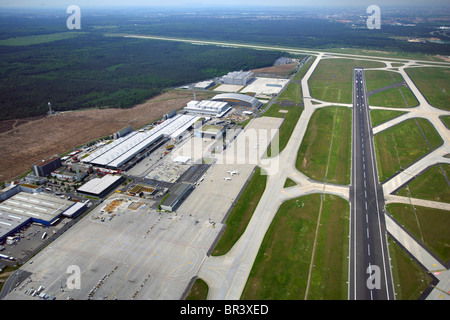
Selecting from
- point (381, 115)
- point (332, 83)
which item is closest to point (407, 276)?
point (381, 115)

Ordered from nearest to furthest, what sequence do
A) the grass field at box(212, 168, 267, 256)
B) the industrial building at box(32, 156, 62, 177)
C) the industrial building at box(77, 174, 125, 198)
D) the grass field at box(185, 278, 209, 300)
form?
the grass field at box(185, 278, 209, 300) → the grass field at box(212, 168, 267, 256) → the industrial building at box(77, 174, 125, 198) → the industrial building at box(32, 156, 62, 177)

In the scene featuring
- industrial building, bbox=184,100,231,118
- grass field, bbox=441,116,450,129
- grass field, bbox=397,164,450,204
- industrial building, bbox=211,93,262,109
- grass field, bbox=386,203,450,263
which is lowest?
grass field, bbox=386,203,450,263

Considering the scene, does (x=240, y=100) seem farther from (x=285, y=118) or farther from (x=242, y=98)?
(x=285, y=118)

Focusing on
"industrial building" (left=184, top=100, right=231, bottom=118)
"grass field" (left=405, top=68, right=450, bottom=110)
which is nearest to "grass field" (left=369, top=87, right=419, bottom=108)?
"grass field" (left=405, top=68, right=450, bottom=110)

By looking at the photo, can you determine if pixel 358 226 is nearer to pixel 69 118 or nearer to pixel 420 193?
pixel 420 193

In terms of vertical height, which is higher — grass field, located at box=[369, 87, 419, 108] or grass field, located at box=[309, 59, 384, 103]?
grass field, located at box=[309, 59, 384, 103]

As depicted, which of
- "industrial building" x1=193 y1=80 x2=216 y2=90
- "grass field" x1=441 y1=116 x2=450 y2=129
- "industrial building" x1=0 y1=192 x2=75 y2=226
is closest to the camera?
"industrial building" x1=0 y1=192 x2=75 y2=226

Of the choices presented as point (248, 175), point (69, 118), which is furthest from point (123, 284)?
point (69, 118)

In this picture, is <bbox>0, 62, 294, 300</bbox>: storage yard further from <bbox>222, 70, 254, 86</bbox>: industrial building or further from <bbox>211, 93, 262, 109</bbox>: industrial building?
<bbox>222, 70, 254, 86</bbox>: industrial building
